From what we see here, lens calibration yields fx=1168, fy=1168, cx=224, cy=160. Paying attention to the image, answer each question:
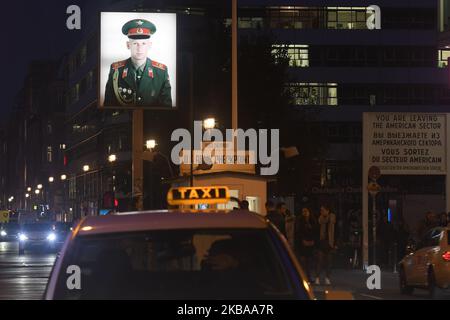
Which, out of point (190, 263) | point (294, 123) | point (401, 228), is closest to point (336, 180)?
point (294, 123)

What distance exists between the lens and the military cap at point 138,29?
44.5 m

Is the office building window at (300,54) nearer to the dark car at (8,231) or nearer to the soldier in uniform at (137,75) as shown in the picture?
the dark car at (8,231)

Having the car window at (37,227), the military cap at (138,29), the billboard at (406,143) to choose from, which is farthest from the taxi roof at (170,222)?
the car window at (37,227)

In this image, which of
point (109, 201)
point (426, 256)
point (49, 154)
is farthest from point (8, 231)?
point (49, 154)

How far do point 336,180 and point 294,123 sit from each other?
1187 inches

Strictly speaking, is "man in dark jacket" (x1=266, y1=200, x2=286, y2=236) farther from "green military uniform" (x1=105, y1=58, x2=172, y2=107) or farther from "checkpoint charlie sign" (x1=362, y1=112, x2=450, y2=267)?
"green military uniform" (x1=105, y1=58, x2=172, y2=107)

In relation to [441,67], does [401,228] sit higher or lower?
lower

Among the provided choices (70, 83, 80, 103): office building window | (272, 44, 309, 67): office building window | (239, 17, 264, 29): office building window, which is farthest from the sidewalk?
(70, 83, 80, 103): office building window

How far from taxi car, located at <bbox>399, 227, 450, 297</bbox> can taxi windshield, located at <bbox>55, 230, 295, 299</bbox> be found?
17.2 m

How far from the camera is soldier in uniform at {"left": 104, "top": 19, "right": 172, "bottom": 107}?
147 ft

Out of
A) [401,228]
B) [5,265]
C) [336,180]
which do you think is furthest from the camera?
[336,180]
